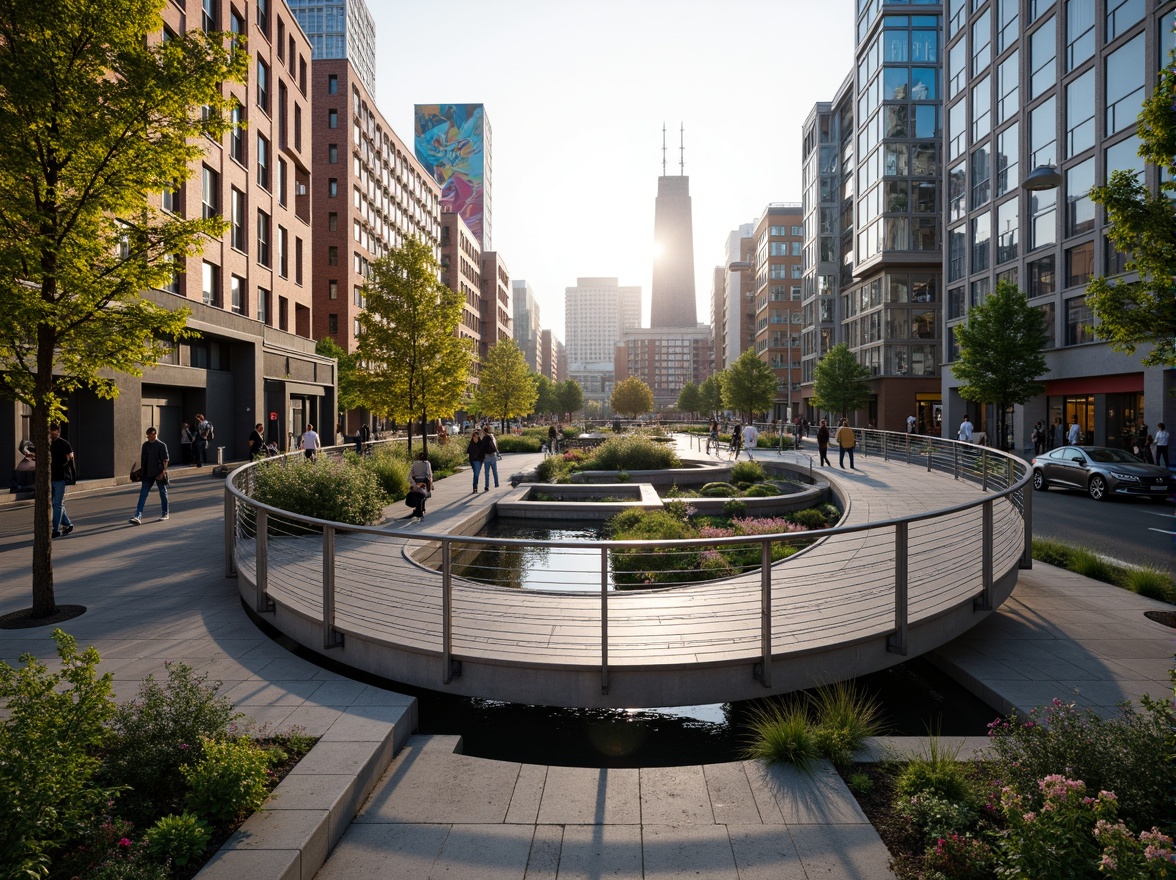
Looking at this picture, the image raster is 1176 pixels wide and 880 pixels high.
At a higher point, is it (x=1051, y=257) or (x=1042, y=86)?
(x=1042, y=86)

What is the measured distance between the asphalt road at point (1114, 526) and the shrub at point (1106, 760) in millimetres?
8797

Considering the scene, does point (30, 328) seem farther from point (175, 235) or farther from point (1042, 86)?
point (1042, 86)

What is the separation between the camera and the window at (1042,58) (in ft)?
105

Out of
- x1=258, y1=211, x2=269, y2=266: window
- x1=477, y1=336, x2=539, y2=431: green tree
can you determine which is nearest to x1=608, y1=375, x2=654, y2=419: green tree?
x1=477, y1=336, x2=539, y2=431: green tree

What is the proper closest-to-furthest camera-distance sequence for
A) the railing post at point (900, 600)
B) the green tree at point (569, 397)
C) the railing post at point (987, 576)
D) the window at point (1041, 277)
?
the railing post at point (900, 600) < the railing post at point (987, 576) < the window at point (1041, 277) < the green tree at point (569, 397)

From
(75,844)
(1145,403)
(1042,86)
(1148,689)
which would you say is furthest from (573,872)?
(1042,86)

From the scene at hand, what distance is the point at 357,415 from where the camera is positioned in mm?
57875

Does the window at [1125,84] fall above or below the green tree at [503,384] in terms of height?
above

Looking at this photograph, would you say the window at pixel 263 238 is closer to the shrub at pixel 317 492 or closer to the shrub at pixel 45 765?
the shrub at pixel 317 492

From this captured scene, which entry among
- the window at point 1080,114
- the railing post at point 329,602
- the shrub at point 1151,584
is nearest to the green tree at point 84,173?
the railing post at point 329,602

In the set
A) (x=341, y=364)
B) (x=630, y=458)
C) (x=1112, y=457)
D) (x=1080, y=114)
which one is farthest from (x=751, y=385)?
(x=1112, y=457)

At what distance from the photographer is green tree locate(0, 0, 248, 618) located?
263 inches

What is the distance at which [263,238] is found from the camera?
32438 mm

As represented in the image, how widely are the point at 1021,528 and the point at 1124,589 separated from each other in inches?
58.1
